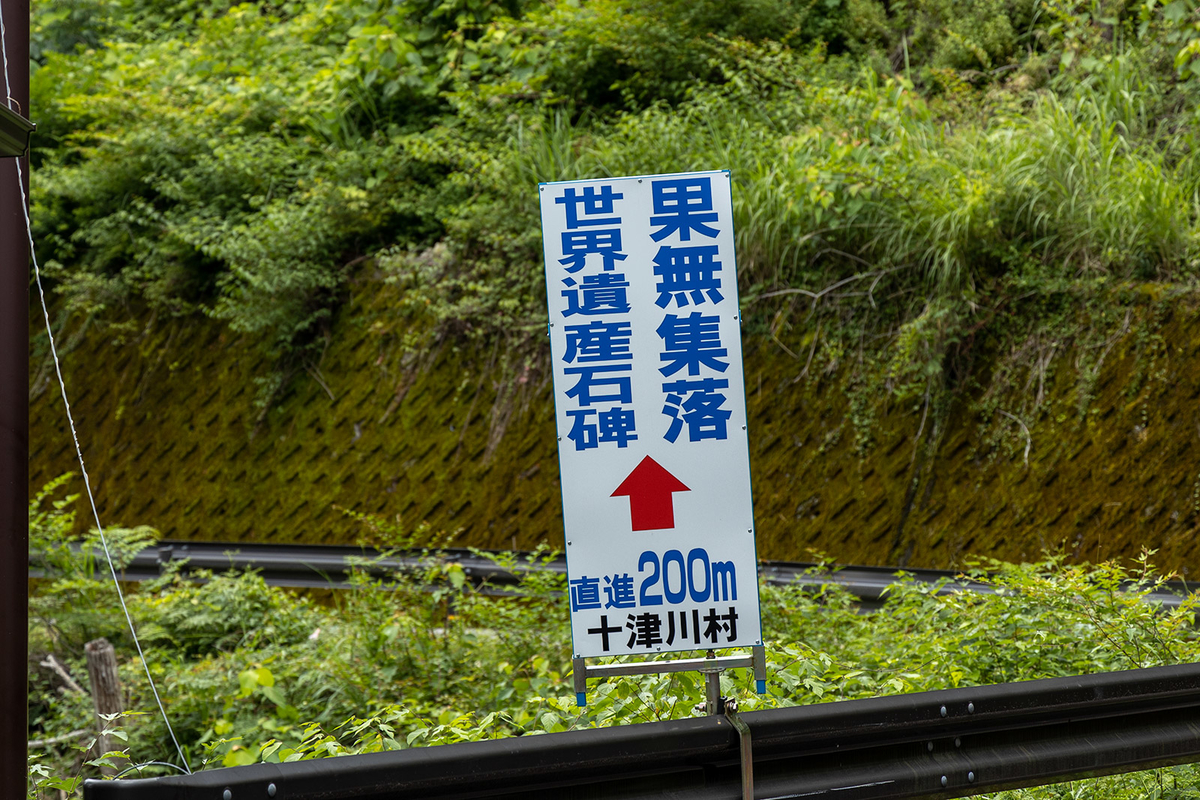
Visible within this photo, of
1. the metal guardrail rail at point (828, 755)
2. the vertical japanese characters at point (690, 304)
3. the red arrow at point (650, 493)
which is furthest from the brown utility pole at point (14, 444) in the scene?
the vertical japanese characters at point (690, 304)

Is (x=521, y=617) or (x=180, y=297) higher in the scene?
(x=180, y=297)

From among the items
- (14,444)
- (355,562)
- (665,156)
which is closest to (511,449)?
(355,562)

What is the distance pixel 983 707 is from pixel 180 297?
423 inches

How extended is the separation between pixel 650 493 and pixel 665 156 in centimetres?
615

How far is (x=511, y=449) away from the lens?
8562 millimetres

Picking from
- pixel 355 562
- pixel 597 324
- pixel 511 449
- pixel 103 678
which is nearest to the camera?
pixel 597 324

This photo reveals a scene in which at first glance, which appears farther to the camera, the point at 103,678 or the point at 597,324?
the point at 103,678

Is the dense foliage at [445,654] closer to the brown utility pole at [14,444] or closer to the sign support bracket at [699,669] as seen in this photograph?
the brown utility pole at [14,444]

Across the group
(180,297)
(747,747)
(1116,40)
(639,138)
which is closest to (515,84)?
(639,138)

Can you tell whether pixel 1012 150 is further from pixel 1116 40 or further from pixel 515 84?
pixel 515 84

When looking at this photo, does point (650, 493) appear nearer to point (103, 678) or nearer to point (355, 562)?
point (103, 678)

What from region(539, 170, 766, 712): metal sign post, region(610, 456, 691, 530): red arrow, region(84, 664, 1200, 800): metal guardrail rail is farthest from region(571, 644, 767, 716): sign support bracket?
region(610, 456, 691, 530): red arrow

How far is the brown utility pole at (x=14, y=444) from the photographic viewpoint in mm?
3133

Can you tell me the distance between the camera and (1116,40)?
8148mm
